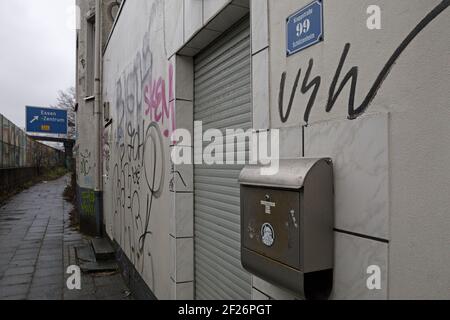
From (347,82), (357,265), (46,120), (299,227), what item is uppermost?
(46,120)

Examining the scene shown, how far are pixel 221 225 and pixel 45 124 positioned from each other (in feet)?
75.4

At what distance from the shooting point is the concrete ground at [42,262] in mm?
5133

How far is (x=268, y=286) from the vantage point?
204cm

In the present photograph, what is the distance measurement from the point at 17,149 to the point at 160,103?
68.2ft

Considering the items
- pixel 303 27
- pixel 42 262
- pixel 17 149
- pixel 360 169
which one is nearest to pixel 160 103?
pixel 303 27

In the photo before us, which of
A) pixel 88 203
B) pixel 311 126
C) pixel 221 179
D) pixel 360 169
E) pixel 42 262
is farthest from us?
pixel 88 203

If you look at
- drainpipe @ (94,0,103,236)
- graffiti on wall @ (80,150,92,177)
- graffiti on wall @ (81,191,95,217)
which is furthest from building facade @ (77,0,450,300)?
graffiti on wall @ (80,150,92,177)

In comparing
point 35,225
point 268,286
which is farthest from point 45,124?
point 268,286

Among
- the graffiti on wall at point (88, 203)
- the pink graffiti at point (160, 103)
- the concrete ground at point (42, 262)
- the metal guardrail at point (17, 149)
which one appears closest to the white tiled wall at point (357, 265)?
the pink graffiti at point (160, 103)

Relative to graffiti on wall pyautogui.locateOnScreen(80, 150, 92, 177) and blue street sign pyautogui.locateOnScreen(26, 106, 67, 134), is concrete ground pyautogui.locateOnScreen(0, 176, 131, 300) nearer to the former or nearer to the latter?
graffiti on wall pyautogui.locateOnScreen(80, 150, 92, 177)

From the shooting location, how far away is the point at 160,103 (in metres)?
4.02

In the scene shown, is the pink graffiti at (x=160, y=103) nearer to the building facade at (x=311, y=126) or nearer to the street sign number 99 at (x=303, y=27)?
the building facade at (x=311, y=126)

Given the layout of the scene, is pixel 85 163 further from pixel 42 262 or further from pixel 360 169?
pixel 360 169
